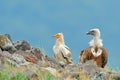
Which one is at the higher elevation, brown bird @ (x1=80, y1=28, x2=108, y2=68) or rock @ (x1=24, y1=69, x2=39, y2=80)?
brown bird @ (x1=80, y1=28, x2=108, y2=68)

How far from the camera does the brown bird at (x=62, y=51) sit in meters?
22.7

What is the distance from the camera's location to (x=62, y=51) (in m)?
22.9

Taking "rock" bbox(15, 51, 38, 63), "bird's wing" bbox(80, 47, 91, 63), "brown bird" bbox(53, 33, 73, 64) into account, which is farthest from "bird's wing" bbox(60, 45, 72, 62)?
"rock" bbox(15, 51, 38, 63)

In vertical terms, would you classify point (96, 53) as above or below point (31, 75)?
above

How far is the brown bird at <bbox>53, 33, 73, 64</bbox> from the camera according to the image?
74.5 ft

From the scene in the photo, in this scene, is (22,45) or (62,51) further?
(62,51)

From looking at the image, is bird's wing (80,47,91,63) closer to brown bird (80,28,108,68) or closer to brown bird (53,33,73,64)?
brown bird (80,28,108,68)

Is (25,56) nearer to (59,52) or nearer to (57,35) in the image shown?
(59,52)

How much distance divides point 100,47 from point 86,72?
22.6ft

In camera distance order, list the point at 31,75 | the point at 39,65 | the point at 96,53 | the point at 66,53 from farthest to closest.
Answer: the point at 66,53 → the point at 96,53 → the point at 39,65 → the point at 31,75

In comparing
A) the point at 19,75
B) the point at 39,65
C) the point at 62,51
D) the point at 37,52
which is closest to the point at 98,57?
the point at 37,52

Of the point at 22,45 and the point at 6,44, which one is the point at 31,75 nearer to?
the point at 6,44

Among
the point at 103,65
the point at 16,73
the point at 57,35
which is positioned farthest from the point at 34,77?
the point at 57,35

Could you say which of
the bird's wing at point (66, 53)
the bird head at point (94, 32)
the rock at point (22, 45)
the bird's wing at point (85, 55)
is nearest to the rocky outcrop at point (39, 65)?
the rock at point (22, 45)
